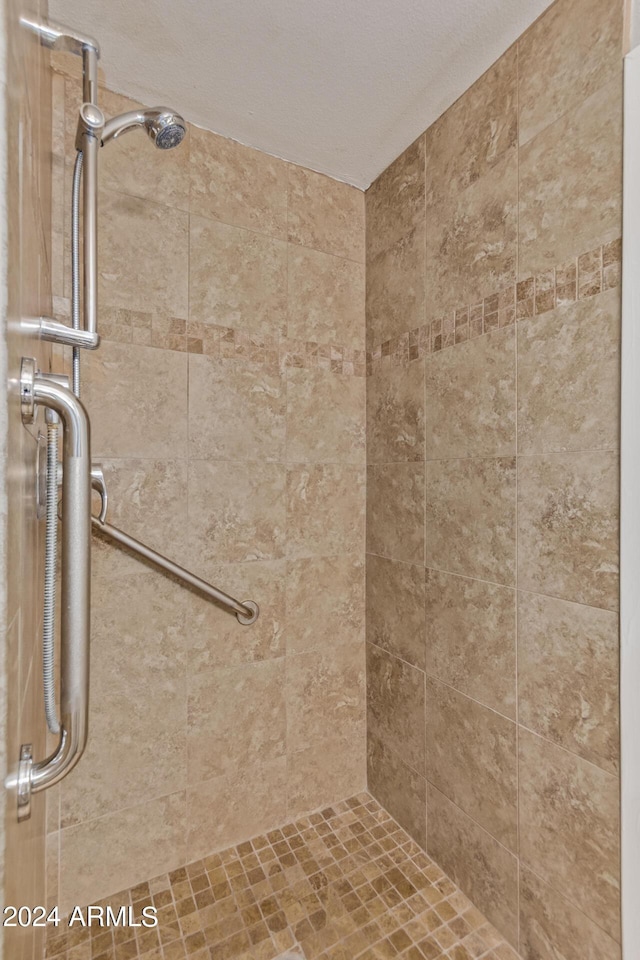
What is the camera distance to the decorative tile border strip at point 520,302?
88 centimetres

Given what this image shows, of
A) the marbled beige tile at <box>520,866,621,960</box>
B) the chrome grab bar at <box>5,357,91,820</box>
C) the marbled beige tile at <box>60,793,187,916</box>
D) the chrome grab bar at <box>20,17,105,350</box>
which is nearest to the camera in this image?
the chrome grab bar at <box>5,357,91,820</box>

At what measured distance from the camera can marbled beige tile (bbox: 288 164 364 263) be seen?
4.81 feet

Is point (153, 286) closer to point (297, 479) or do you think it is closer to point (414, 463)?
point (297, 479)

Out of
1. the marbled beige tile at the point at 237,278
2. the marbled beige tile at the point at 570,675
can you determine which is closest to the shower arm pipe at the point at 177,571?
A: the marbled beige tile at the point at 237,278

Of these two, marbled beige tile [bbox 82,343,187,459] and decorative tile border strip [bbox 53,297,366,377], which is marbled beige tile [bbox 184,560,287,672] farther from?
decorative tile border strip [bbox 53,297,366,377]

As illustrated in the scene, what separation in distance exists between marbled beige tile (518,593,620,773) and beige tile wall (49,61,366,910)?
2.17 feet

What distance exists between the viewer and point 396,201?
57.0 inches

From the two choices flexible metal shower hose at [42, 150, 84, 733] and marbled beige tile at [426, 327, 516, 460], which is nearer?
flexible metal shower hose at [42, 150, 84, 733]

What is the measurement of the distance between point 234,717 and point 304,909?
1.57ft

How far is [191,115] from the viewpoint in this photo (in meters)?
1.27

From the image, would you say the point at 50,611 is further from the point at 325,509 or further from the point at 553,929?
the point at 553,929

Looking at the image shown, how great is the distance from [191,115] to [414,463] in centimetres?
118

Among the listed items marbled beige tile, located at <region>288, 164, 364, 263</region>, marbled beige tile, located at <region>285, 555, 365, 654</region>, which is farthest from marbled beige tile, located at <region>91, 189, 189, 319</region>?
marbled beige tile, located at <region>285, 555, 365, 654</region>

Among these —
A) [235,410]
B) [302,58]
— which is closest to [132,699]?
[235,410]
